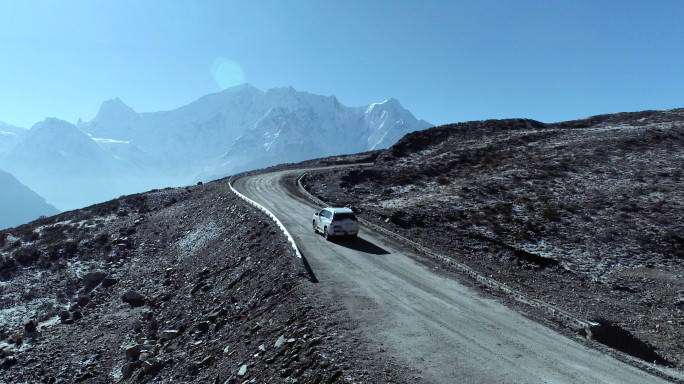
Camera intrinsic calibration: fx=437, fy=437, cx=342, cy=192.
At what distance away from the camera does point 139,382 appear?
14.4 metres

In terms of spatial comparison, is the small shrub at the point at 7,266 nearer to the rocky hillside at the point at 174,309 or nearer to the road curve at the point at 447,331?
the rocky hillside at the point at 174,309

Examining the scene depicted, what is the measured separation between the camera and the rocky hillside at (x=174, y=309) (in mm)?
12008

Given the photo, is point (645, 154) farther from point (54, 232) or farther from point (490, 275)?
point (54, 232)

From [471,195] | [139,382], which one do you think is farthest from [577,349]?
[471,195]

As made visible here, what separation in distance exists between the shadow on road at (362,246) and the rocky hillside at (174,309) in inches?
142

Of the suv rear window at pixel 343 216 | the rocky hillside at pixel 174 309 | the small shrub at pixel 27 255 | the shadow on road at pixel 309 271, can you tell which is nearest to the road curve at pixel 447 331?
the shadow on road at pixel 309 271

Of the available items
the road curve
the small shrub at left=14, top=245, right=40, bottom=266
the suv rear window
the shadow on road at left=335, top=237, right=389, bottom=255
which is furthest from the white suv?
the small shrub at left=14, top=245, right=40, bottom=266

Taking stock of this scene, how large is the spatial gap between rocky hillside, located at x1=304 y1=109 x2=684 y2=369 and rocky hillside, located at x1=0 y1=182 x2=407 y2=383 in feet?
30.7

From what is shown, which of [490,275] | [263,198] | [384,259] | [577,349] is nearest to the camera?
[577,349]

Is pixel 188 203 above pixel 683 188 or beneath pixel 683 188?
beneath

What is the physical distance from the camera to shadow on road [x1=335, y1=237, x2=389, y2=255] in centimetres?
2275

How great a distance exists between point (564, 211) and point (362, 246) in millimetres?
17527

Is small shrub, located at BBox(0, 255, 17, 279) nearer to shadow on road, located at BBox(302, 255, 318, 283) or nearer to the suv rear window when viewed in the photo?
the suv rear window

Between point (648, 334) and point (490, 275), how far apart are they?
20.3 ft
